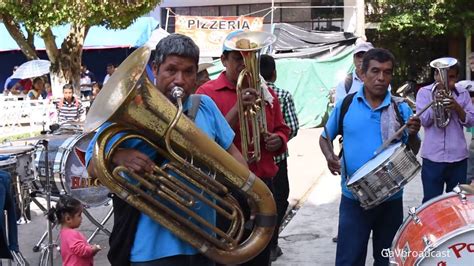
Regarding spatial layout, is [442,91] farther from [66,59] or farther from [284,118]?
[66,59]

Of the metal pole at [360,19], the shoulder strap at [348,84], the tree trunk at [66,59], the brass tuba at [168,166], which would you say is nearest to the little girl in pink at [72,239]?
the brass tuba at [168,166]

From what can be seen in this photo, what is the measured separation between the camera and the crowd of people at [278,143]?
2.74 m

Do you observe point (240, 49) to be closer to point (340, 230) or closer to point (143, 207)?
point (340, 230)

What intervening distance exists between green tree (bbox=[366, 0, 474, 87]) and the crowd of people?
1378 centimetres

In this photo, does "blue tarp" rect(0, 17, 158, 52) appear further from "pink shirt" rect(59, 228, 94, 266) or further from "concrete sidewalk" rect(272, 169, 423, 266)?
"pink shirt" rect(59, 228, 94, 266)

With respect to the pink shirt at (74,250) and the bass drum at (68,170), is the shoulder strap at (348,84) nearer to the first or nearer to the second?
the bass drum at (68,170)

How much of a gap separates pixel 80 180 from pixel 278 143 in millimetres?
2245

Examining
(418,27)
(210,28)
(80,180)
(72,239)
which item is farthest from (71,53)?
(72,239)

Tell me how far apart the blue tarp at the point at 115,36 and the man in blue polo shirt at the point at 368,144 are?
665 inches

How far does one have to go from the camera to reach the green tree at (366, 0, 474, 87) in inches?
751

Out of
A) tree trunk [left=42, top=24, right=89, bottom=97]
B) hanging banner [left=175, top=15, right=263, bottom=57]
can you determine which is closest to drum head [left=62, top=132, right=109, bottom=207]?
tree trunk [left=42, top=24, right=89, bottom=97]

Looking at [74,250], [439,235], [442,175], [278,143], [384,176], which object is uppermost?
[278,143]

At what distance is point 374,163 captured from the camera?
3.83m

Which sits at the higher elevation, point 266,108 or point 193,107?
point 193,107
